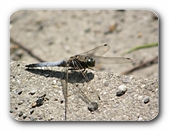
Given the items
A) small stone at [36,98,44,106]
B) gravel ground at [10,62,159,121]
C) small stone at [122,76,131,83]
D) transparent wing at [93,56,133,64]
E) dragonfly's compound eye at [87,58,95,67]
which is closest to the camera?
gravel ground at [10,62,159,121]

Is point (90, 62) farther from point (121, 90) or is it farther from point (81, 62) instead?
point (121, 90)

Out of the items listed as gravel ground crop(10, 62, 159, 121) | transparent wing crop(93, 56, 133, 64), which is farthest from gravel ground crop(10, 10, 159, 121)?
transparent wing crop(93, 56, 133, 64)

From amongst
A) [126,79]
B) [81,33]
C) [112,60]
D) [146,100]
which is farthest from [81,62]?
[81,33]

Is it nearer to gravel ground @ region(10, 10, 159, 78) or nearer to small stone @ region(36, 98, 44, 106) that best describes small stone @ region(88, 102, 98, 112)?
small stone @ region(36, 98, 44, 106)

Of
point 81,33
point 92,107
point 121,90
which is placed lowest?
point 92,107

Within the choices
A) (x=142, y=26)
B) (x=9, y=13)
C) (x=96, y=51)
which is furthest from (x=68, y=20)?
(x=9, y=13)
